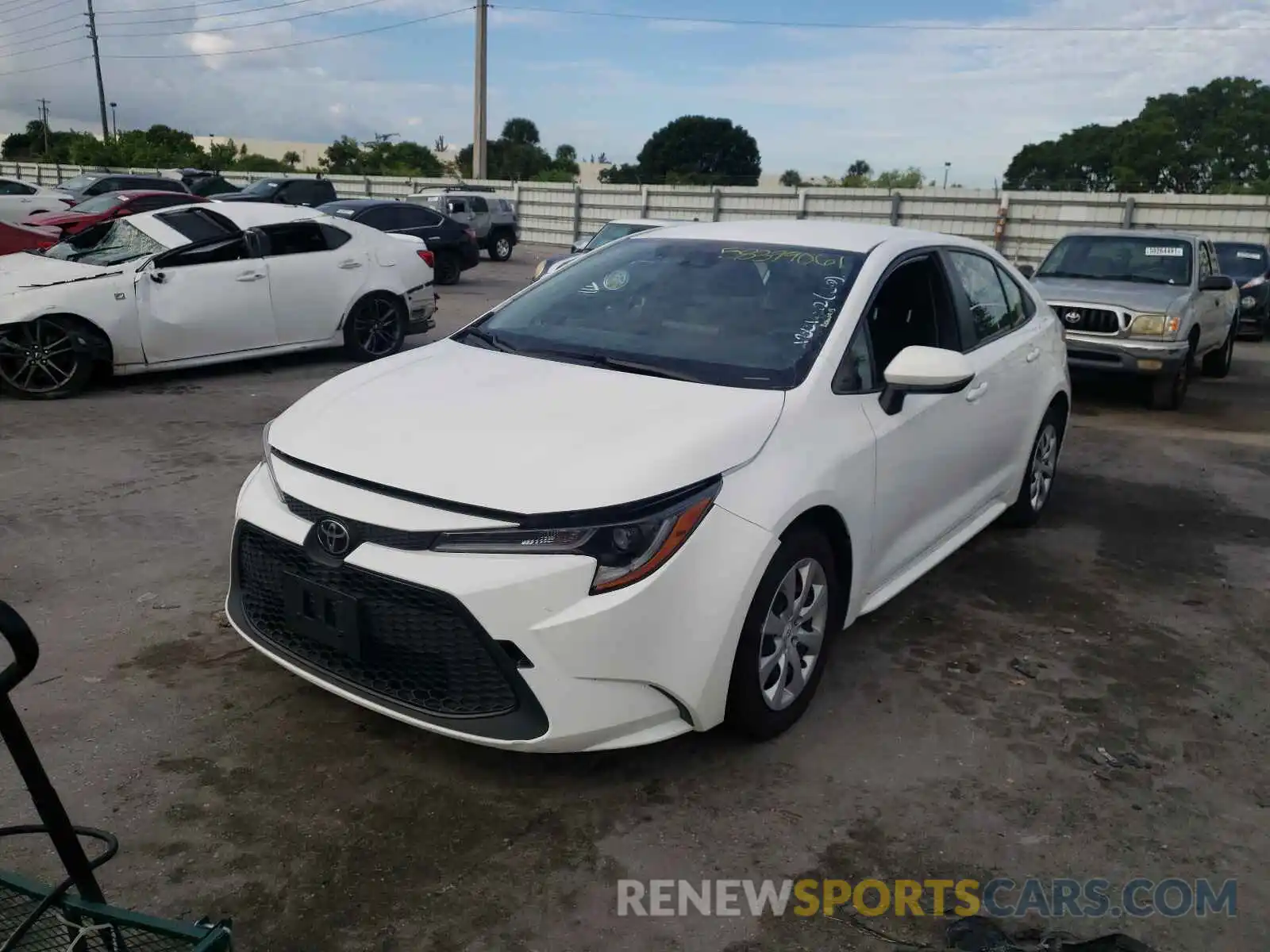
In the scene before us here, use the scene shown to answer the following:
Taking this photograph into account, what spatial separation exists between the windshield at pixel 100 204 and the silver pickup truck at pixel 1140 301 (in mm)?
13857

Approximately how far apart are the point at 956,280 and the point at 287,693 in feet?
10.8

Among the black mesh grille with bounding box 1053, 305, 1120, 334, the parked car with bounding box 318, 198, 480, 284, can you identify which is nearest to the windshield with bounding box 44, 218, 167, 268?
the parked car with bounding box 318, 198, 480, 284

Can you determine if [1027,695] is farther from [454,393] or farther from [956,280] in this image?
[454,393]

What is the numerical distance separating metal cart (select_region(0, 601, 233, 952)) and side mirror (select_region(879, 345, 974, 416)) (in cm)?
271

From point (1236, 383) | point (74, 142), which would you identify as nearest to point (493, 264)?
point (1236, 383)

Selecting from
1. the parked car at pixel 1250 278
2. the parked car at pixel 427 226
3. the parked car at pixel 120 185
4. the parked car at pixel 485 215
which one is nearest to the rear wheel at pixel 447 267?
the parked car at pixel 427 226

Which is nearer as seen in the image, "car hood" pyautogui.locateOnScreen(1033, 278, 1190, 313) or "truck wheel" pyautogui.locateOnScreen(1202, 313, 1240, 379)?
"car hood" pyautogui.locateOnScreen(1033, 278, 1190, 313)

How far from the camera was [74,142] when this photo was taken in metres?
51.1

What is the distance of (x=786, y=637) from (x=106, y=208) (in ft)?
54.1

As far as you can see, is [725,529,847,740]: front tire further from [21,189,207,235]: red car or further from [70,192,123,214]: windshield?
[70,192,123,214]: windshield

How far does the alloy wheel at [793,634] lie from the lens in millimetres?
3186

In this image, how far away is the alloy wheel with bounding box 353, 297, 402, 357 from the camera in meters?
10.1

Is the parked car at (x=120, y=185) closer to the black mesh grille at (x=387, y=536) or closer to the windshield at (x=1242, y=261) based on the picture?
the windshield at (x=1242, y=261)

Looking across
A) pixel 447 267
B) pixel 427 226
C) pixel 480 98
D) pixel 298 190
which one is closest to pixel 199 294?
pixel 427 226
